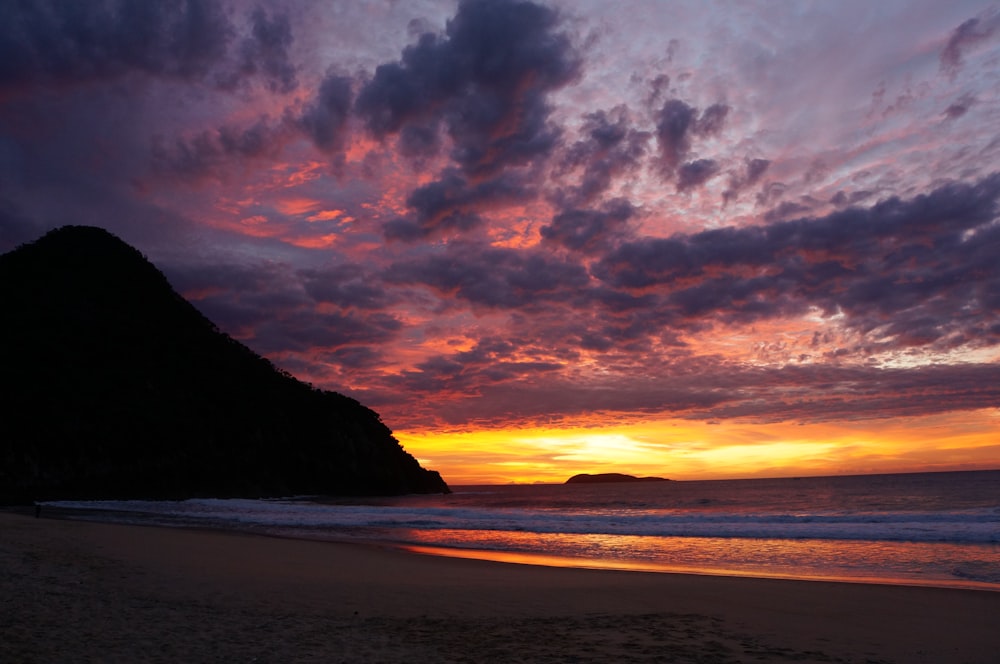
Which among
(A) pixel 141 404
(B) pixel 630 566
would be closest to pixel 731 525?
(B) pixel 630 566

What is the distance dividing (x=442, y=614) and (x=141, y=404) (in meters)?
70.2

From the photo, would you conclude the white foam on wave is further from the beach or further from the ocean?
the beach

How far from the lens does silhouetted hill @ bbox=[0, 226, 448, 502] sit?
5831 centimetres

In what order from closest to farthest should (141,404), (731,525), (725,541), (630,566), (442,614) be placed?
1. (442,614)
2. (630,566)
3. (725,541)
4. (731,525)
5. (141,404)

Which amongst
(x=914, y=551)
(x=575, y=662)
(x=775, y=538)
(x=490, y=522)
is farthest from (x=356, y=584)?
(x=490, y=522)

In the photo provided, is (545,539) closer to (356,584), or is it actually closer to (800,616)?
(356,584)

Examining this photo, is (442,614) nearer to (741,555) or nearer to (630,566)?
(630,566)

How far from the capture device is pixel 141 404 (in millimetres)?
68938

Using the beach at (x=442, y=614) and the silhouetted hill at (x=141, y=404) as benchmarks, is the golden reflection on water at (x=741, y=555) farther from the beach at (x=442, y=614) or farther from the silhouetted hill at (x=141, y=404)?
the silhouetted hill at (x=141, y=404)

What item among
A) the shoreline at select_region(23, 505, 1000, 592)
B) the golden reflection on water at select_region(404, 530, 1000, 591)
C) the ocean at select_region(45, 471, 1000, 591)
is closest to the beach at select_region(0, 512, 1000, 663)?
the shoreline at select_region(23, 505, 1000, 592)

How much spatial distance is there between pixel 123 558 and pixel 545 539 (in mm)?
16197

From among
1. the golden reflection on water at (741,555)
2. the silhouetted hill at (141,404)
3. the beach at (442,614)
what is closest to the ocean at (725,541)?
the golden reflection on water at (741,555)

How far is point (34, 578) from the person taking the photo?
10438 mm

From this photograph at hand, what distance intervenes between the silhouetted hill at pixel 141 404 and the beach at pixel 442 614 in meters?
47.8
